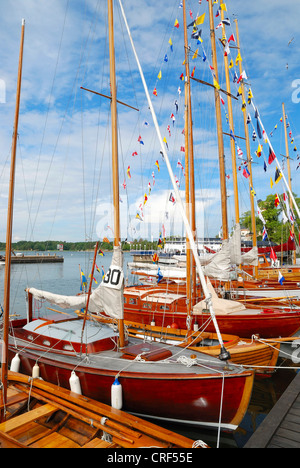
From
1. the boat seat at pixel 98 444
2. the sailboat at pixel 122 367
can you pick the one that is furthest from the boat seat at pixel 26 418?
the boat seat at pixel 98 444

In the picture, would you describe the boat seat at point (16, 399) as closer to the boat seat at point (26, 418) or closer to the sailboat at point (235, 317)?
the boat seat at point (26, 418)

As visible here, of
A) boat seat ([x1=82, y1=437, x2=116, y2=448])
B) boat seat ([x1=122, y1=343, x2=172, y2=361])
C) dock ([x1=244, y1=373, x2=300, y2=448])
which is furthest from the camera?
boat seat ([x1=122, y1=343, x2=172, y2=361])

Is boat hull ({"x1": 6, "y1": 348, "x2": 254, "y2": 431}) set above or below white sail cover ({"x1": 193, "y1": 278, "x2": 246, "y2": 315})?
below

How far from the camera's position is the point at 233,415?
7.24m

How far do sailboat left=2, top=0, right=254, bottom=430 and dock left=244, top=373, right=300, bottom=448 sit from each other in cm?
104

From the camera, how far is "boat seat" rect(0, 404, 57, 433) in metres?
6.20

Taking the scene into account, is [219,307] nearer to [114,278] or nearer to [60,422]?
[114,278]

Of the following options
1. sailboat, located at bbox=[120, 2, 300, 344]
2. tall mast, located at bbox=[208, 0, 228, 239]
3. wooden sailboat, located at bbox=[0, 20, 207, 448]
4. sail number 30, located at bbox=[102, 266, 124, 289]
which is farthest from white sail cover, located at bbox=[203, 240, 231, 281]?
wooden sailboat, located at bbox=[0, 20, 207, 448]

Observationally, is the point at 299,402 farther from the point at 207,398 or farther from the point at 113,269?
the point at 113,269

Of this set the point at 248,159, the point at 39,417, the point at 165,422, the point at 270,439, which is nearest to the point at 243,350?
the point at 165,422

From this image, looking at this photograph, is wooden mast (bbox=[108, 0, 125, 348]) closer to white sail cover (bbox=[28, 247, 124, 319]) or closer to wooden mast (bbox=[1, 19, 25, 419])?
white sail cover (bbox=[28, 247, 124, 319])

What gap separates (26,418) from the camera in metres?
6.58

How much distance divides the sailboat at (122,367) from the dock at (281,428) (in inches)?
41.1

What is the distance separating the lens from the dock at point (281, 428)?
4.91 m
